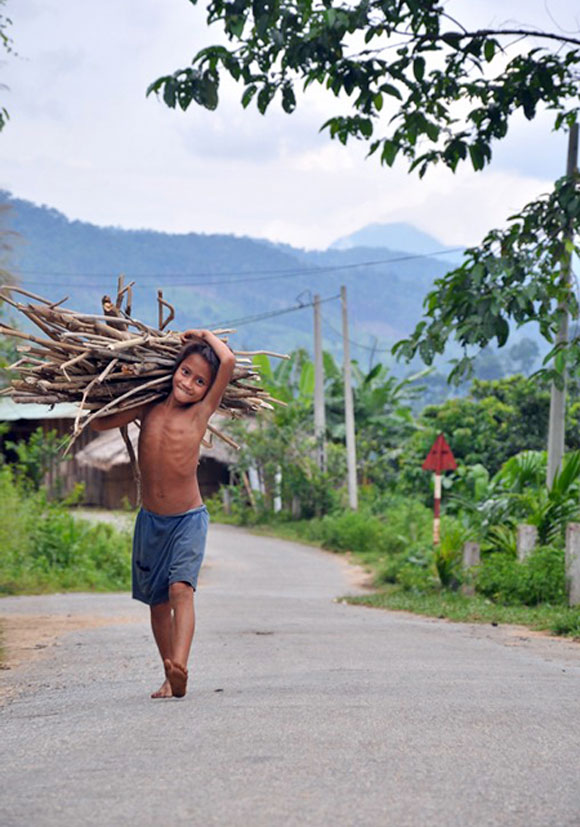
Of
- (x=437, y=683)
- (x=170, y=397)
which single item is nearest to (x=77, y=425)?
(x=170, y=397)

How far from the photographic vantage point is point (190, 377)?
630cm

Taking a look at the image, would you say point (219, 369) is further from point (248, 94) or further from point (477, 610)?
point (477, 610)

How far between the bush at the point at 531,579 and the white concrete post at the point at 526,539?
11cm

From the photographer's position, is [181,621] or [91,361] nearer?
[181,621]

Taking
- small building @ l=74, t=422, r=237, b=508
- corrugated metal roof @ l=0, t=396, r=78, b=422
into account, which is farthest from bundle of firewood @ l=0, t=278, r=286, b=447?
small building @ l=74, t=422, r=237, b=508

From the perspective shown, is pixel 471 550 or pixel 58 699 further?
pixel 471 550

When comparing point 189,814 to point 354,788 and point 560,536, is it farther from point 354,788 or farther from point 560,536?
point 560,536

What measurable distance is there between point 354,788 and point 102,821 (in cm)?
89

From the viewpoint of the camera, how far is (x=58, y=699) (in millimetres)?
6215

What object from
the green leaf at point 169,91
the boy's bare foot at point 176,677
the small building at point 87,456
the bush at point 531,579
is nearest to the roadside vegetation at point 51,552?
the bush at point 531,579

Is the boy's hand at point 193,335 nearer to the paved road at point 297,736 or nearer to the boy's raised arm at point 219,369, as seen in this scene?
the boy's raised arm at point 219,369

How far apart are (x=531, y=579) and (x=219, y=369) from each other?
25.0ft

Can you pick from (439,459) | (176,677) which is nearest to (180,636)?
(176,677)

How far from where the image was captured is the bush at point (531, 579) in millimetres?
12758
